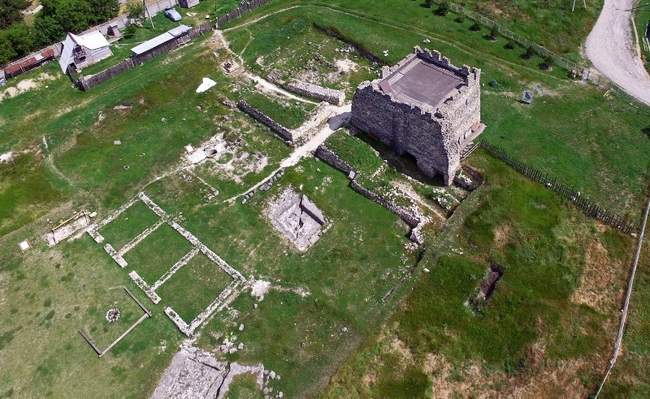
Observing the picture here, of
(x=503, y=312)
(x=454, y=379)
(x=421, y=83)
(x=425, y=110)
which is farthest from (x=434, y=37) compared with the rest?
(x=454, y=379)

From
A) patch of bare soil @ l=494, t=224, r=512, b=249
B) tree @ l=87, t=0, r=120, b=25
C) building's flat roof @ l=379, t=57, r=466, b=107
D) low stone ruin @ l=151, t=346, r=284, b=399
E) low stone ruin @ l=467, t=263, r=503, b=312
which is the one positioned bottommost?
low stone ruin @ l=151, t=346, r=284, b=399

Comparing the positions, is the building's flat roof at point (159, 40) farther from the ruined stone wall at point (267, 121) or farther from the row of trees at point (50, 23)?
the ruined stone wall at point (267, 121)

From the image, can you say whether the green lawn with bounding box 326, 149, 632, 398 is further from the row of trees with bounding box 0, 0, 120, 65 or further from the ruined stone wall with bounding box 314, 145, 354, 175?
the row of trees with bounding box 0, 0, 120, 65

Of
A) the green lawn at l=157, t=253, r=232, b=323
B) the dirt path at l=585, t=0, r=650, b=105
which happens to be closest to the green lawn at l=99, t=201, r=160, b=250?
the green lawn at l=157, t=253, r=232, b=323

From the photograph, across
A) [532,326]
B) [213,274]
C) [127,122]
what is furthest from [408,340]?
[127,122]

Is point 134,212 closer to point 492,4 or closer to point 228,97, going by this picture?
point 228,97

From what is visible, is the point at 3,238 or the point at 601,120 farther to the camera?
the point at 601,120
